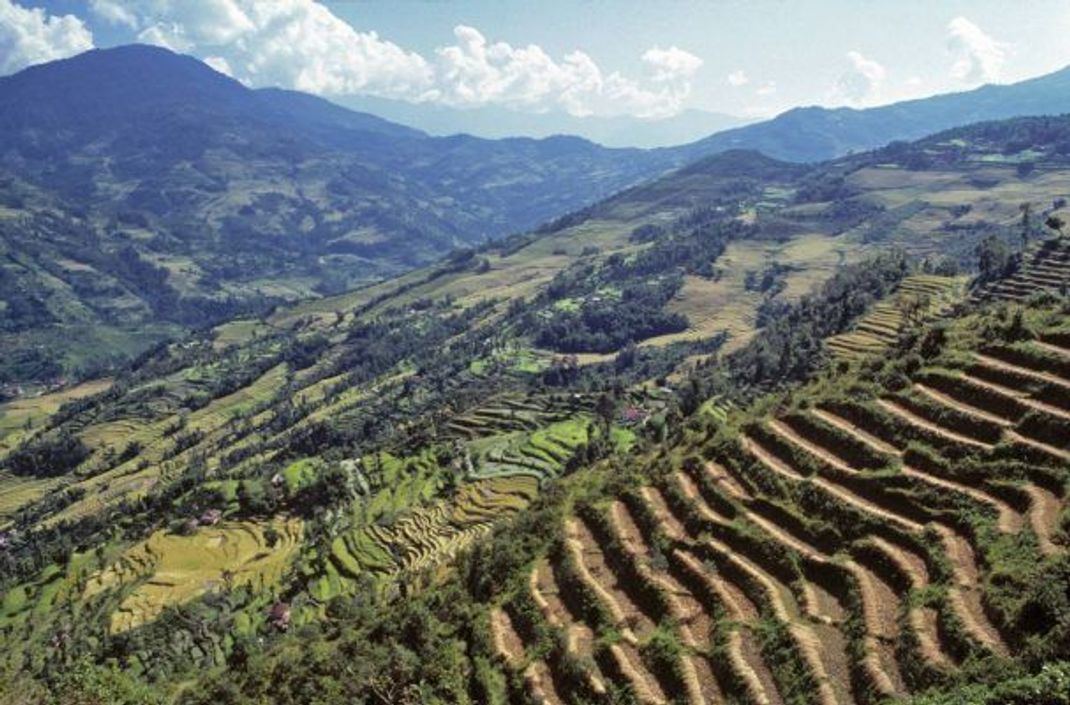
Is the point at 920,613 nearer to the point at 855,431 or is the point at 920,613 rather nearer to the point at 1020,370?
the point at 855,431

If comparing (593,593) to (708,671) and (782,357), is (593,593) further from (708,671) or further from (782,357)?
(782,357)

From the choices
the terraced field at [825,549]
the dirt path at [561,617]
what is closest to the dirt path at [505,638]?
the terraced field at [825,549]

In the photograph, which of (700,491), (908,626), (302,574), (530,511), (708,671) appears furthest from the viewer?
(302,574)

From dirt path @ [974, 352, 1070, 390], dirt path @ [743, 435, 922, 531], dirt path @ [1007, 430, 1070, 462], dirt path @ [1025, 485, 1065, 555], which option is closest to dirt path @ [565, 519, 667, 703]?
dirt path @ [743, 435, 922, 531]

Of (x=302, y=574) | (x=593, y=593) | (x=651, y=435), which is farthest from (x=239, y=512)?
(x=593, y=593)

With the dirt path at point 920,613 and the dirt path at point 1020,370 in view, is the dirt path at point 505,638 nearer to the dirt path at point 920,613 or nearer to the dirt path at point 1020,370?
the dirt path at point 920,613

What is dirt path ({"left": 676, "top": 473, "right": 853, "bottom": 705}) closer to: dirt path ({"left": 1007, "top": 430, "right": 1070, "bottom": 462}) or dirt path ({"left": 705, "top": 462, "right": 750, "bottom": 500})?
dirt path ({"left": 705, "top": 462, "right": 750, "bottom": 500})
